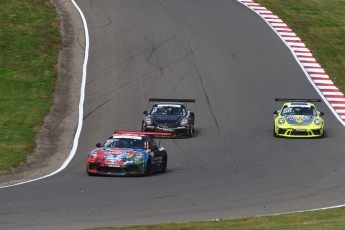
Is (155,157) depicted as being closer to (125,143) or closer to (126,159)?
(125,143)

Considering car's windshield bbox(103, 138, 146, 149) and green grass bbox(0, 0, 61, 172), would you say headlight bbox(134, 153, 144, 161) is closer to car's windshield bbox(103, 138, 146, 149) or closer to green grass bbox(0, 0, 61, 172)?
car's windshield bbox(103, 138, 146, 149)

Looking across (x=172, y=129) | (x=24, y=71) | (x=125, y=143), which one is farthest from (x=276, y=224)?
(x=24, y=71)

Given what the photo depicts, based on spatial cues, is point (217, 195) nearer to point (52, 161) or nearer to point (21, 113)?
point (52, 161)

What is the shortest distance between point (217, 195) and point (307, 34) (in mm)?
33455

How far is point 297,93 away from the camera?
145 ft

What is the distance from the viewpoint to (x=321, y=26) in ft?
188

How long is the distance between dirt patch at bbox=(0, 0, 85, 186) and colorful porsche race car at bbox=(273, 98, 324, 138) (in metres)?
7.56

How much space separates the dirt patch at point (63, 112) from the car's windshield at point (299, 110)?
316 inches

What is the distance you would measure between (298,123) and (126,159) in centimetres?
1162

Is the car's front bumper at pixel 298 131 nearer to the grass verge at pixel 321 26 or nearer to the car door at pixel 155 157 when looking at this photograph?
the car door at pixel 155 157

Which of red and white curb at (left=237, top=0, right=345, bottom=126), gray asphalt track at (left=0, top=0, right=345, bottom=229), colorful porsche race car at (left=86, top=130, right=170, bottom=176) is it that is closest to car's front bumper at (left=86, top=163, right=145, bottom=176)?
colorful porsche race car at (left=86, top=130, right=170, bottom=176)

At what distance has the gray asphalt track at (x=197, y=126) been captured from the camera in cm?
2044

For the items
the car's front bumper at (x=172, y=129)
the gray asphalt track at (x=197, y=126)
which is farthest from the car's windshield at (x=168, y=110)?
the car's front bumper at (x=172, y=129)

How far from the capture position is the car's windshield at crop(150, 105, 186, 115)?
37781 millimetres
